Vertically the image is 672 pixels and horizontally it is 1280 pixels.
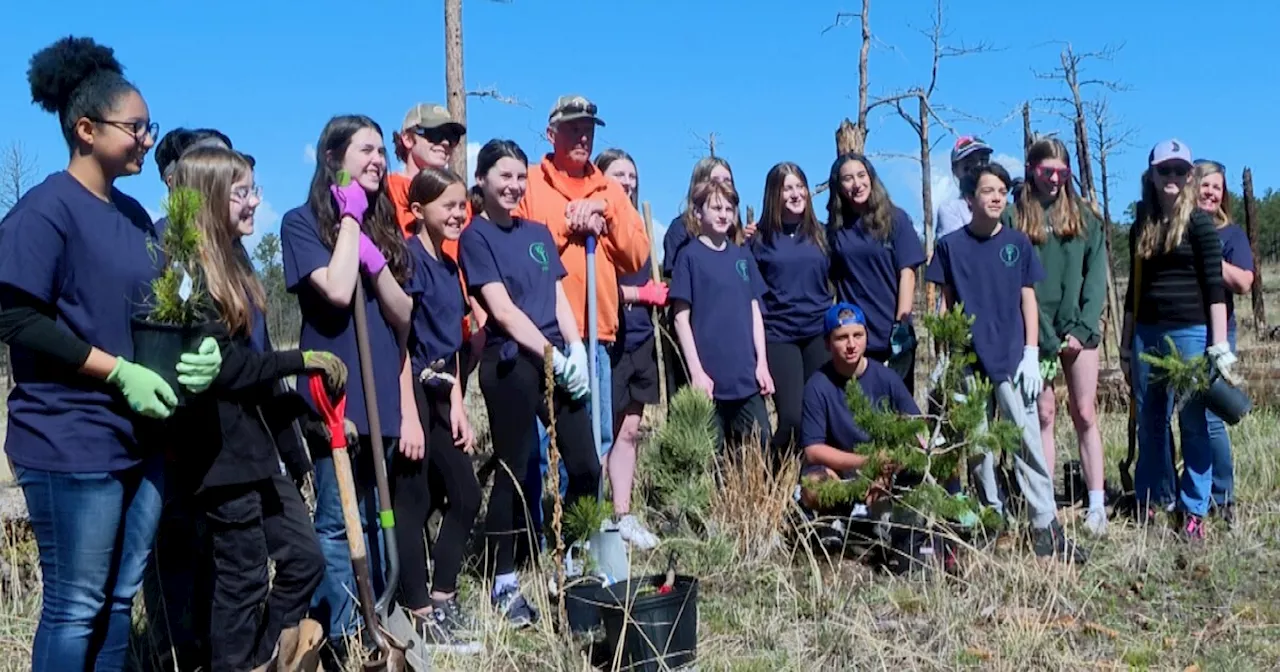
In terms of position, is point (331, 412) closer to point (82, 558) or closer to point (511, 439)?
point (82, 558)

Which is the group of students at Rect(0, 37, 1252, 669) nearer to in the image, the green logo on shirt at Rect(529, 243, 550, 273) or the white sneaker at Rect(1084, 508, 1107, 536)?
the green logo on shirt at Rect(529, 243, 550, 273)

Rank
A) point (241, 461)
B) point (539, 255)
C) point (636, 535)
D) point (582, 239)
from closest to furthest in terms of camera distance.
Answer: point (241, 461)
point (539, 255)
point (582, 239)
point (636, 535)

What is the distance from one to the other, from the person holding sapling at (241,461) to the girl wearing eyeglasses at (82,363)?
194 millimetres

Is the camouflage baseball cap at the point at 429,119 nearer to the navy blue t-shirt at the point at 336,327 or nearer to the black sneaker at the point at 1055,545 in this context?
the navy blue t-shirt at the point at 336,327

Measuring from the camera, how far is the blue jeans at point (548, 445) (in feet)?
15.1

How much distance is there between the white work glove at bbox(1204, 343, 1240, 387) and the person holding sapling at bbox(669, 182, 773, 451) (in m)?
1.98

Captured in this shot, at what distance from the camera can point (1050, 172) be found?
5.17 metres

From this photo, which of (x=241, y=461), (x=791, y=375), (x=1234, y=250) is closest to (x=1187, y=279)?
(x=1234, y=250)

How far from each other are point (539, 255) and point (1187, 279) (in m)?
3.05

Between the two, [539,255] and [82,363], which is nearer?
[82,363]

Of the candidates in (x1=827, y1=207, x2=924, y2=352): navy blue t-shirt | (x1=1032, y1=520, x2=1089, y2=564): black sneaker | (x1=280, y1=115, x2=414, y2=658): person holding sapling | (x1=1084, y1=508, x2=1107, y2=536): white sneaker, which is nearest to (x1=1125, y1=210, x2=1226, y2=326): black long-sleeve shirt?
(x1=1084, y1=508, x2=1107, y2=536): white sneaker

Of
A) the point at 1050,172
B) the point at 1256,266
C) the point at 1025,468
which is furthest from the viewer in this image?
the point at 1256,266

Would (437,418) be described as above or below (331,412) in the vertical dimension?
below

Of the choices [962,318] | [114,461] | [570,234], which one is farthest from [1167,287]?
[114,461]
